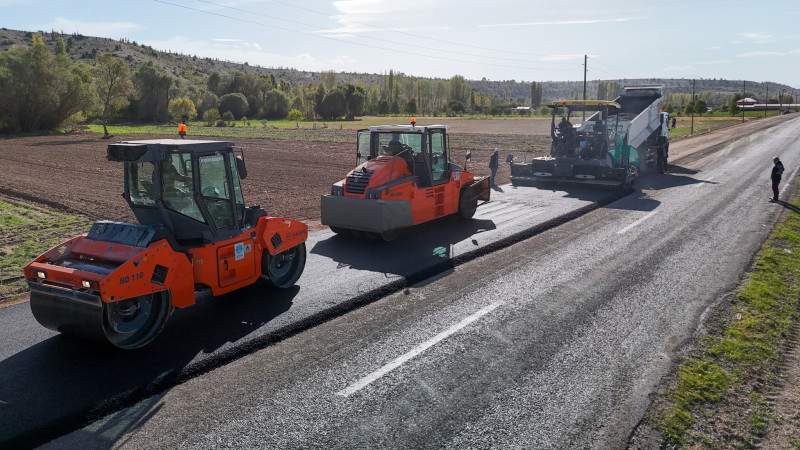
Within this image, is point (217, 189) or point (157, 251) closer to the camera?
point (157, 251)

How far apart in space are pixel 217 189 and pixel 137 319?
203cm

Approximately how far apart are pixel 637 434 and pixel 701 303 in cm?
425

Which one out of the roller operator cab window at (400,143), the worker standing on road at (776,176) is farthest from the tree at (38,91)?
the worker standing on road at (776,176)

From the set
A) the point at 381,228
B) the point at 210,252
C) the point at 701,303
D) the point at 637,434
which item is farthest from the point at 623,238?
the point at 210,252

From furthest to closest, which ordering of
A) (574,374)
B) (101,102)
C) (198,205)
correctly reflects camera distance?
(101,102) → (198,205) → (574,374)

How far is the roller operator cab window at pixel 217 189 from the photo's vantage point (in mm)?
7953

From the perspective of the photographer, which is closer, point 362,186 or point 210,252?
→ point 210,252

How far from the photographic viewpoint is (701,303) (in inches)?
349

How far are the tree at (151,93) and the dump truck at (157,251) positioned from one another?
2704 inches

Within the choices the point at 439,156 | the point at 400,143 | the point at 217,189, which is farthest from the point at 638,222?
the point at 217,189

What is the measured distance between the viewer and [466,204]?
1459 cm

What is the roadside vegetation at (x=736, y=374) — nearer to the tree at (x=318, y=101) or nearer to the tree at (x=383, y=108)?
the tree at (x=318, y=101)

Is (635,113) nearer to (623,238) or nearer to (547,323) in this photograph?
(623,238)

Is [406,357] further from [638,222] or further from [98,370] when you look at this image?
[638,222]
